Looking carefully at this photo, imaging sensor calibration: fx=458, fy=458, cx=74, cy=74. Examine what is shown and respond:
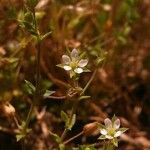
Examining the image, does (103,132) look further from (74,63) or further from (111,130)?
(74,63)

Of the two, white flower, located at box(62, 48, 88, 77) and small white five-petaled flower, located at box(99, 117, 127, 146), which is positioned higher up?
white flower, located at box(62, 48, 88, 77)

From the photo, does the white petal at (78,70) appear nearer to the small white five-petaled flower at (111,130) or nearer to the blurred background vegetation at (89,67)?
the small white five-petaled flower at (111,130)

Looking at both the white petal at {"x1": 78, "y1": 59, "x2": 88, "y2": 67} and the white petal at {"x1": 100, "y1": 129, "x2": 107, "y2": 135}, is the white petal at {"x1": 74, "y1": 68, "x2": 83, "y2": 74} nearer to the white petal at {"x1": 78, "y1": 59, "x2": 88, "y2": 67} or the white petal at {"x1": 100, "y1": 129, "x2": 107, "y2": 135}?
the white petal at {"x1": 78, "y1": 59, "x2": 88, "y2": 67}

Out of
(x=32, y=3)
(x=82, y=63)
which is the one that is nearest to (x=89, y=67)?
(x=82, y=63)

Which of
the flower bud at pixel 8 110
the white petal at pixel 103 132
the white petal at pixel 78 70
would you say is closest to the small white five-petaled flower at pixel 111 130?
the white petal at pixel 103 132

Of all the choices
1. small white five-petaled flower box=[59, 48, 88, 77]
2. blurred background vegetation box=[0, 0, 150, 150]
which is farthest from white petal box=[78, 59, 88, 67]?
blurred background vegetation box=[0, 0, 150, 150]

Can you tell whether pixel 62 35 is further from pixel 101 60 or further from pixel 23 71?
pixel 101 60
